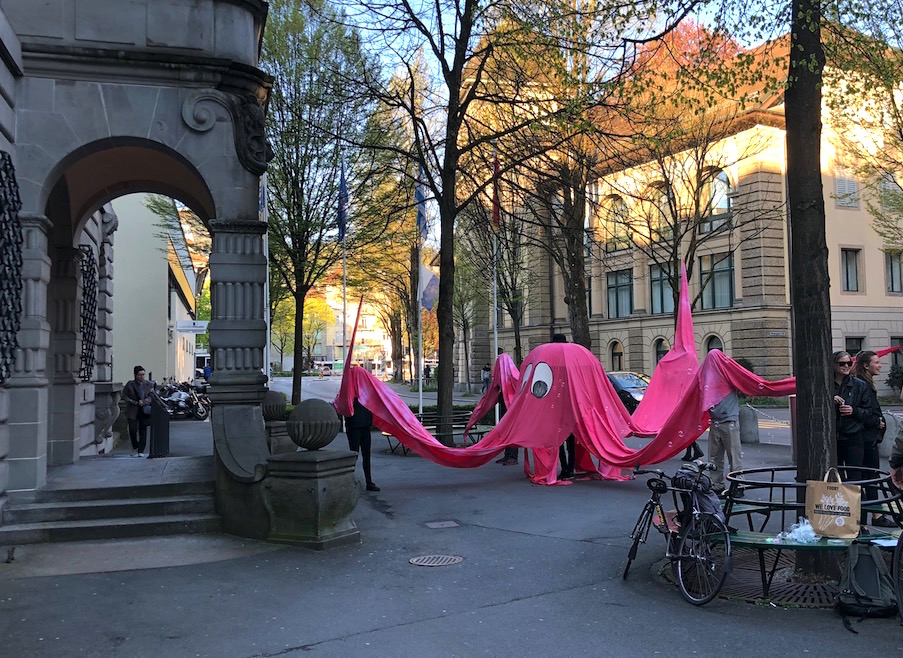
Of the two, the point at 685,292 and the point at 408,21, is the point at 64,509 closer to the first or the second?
the point at 685,292

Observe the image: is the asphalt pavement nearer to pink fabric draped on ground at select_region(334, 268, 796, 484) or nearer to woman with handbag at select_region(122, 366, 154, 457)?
pink fabric draped on ground at select_region(334, 268, 796, 484)

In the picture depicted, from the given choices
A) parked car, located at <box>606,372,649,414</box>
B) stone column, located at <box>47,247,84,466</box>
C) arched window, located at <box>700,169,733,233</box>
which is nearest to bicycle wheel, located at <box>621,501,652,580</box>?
stone column, located at <box>47,247,84,466</box>

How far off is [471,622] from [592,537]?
3.17 meters

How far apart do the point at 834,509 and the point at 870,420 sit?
2.87 metres

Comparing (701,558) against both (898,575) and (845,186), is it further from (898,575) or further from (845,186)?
(845,186)

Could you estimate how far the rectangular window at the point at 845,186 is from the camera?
116 ft

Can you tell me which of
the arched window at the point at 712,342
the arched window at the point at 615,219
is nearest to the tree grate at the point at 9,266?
the arched window at the point at 615,219

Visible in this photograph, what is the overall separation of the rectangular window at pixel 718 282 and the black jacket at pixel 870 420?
2748 cm

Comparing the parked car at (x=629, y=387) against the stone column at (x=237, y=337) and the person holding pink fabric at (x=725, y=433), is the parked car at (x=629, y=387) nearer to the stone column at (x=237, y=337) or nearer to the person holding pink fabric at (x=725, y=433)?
the person holding pink fabric at (x=725, y=433)

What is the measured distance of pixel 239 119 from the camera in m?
9.30

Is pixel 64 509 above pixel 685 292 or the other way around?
the other way around

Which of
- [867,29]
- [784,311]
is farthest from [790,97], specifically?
[784,311]

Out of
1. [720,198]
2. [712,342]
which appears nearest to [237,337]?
[720,198]

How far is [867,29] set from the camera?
820cm
